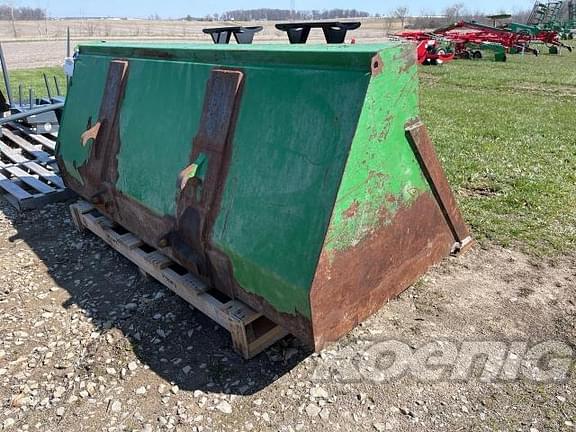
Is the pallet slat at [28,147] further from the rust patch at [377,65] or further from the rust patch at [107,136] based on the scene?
the rust patch at [377,65]

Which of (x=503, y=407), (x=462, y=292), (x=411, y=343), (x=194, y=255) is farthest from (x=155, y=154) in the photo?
(x=503, y=407)

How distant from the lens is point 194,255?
2.73 m

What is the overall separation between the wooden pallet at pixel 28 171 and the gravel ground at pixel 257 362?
1.36 metres

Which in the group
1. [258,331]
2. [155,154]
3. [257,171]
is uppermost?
[257,171]

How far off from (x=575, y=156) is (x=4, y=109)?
728cm

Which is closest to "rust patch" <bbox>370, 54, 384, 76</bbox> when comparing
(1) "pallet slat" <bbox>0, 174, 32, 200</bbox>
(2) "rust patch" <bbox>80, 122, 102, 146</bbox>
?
(2) "rust patch" <bbox>80, 122, 102, 146</bbox>

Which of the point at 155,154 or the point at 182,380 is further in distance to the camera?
the point at 155,154

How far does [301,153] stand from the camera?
2.20m

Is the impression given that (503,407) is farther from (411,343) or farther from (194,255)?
(194,255)

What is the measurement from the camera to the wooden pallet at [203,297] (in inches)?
99.7

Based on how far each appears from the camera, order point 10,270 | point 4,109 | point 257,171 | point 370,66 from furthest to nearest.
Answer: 1. point 4,109
2. point 10,270
3. point 257,171
4. point 370,66

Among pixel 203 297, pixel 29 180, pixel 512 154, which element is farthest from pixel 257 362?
pixel 512 154

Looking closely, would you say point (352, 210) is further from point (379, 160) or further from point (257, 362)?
point (257, 362)

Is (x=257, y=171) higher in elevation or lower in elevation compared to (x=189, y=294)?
higher
